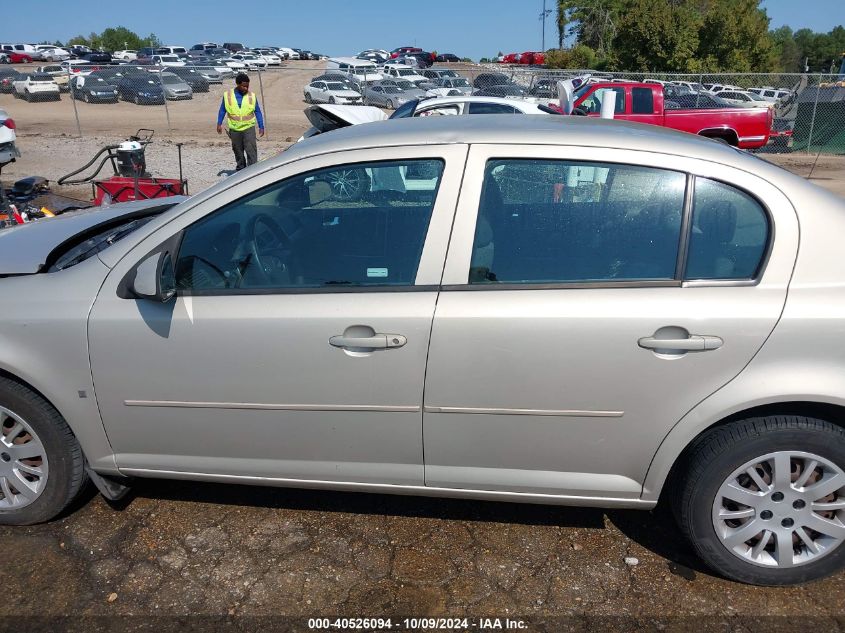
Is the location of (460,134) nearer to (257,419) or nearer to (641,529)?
(257,419)

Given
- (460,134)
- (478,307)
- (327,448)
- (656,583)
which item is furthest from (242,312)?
(656,583)

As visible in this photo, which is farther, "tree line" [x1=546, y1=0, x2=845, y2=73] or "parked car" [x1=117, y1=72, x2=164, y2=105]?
"tree line" [x1=546, y1=0, x2=845, y2=73]

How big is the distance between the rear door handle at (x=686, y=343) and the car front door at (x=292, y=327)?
0.79 meters

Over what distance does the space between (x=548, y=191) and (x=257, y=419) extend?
1.45 metres

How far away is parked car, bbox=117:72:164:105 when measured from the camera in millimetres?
30094

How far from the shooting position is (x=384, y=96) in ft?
95.5

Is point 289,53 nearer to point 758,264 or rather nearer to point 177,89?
point 177,89

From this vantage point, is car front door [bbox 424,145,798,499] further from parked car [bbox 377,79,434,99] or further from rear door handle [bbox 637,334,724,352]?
parked car [bbox 377,79,434,99]

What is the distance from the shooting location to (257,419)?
2.73m

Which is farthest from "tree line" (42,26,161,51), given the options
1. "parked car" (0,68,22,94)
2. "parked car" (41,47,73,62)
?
"parked car" (0,68,22,94)

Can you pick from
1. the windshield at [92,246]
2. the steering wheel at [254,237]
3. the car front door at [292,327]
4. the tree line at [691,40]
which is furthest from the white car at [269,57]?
the car front door at [292,327]

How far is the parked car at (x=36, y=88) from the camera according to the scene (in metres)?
31.0

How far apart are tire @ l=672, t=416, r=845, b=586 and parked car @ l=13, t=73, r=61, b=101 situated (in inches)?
1405

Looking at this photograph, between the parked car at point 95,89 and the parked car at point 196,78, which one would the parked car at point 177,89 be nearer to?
the parked car at point 196,78
